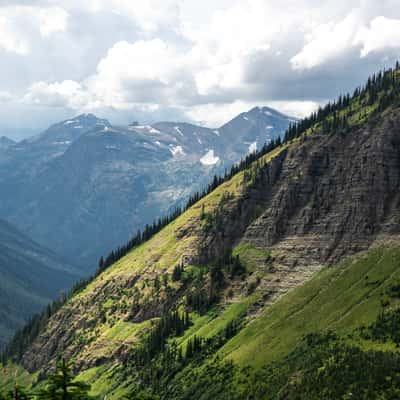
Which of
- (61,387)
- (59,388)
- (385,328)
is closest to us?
(61,387)

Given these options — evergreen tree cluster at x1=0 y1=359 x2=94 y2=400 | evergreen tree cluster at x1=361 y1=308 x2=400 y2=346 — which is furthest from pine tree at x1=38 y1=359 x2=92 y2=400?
evergreen tree cluster at x1=361 y1=308 x2=400 y2=346

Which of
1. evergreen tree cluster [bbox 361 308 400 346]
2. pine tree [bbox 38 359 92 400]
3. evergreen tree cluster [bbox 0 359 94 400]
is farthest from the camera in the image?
evergreen tree cluster [bbox 361 308 400 346]

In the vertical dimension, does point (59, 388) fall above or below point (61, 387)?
below

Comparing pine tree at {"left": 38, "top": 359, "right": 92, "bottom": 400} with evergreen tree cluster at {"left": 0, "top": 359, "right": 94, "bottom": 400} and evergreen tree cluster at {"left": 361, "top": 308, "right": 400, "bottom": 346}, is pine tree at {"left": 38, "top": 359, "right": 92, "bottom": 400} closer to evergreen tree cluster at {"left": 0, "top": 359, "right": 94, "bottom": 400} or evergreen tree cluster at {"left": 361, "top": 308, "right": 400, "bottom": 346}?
evergreen tree cluster at {"left": 0, "top": 359, "right": 94, "bottom": 400}

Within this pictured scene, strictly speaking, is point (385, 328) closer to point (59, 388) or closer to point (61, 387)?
point (59, 388)

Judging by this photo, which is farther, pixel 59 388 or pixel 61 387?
pixel 59 388

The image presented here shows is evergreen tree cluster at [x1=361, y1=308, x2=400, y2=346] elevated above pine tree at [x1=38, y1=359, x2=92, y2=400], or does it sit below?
below

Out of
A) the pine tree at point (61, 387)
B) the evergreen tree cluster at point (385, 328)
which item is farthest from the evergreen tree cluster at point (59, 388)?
the evergreen tree cluster at point (385, 328)

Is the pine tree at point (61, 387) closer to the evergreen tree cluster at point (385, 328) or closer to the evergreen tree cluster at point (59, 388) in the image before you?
the evergreen tree cluster at point (59, 388)

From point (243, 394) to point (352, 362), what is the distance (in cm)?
4110

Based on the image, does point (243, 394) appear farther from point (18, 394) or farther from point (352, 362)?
point (18, 394)

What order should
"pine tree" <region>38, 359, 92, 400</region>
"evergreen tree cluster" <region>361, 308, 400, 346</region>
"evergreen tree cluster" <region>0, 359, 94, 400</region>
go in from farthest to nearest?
"evergreen tree cluster" <region>361, 308, 400, 346</region> < "pine tree" <region>38, 359, 92, 400</region> < "evergreen tree cluster" <region>0, 359, 94, 400</region>

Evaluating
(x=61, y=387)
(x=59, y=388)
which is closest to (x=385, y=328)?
(x=59, y=388)

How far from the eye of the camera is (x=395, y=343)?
171625 millimetres
